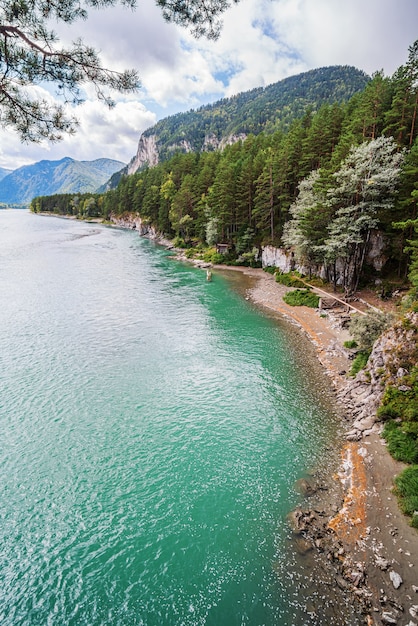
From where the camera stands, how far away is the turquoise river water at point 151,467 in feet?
28.8

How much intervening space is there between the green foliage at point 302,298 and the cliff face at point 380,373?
633 inches

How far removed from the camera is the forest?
98.3 ft

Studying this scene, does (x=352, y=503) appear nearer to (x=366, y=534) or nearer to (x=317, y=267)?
(x=366, y=534)

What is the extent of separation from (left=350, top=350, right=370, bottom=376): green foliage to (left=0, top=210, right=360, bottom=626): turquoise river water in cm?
297

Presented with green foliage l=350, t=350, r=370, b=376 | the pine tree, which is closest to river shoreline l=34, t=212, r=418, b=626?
green foliage l=350, t=350, r=370, b=376

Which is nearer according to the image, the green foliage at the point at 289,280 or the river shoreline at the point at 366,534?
the river shoreline at the point at 366,534

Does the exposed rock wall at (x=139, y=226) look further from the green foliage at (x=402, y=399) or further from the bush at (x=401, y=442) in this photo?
the bush at (x=401, y=442)

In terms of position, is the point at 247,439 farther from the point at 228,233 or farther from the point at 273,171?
the point at 228,233

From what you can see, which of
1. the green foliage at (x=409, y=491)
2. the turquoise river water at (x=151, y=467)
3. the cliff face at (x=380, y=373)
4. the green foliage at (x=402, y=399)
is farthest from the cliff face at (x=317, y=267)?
the green foliage at (x=409, y=491)

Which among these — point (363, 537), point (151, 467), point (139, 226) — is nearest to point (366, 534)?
point (363, 537)

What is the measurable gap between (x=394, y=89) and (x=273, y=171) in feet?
58.7

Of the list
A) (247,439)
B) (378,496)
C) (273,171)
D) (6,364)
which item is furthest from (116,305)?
(273,171)

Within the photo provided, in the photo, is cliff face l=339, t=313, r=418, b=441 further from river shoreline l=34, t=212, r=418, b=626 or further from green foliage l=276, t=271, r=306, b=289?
green foliage l=276, t=271, r=306, b=289

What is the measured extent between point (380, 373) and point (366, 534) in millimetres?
8460
